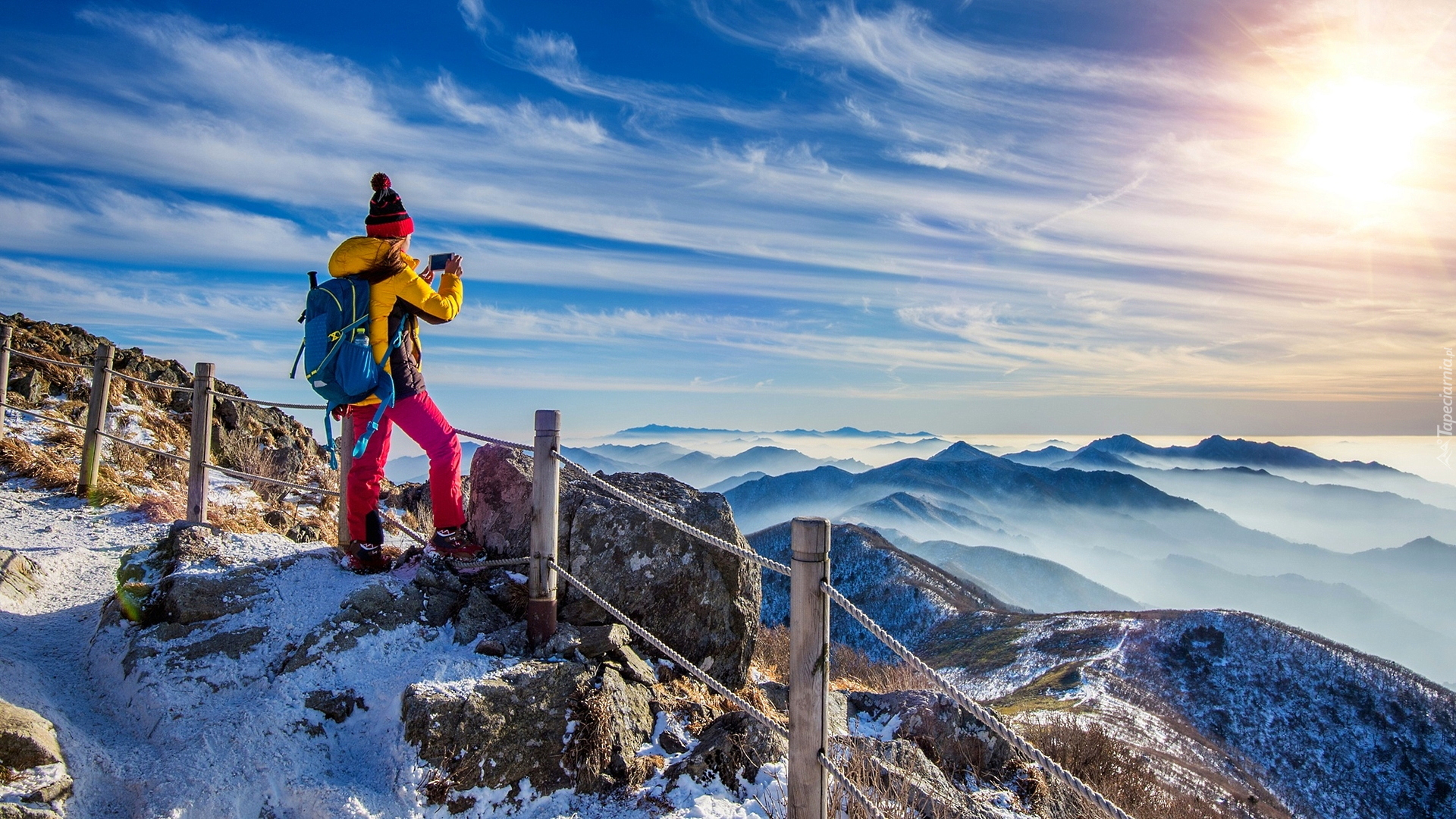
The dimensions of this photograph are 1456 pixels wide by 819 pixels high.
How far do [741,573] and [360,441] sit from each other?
3.00 metres

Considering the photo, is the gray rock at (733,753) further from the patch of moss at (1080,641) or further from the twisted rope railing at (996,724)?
the patch of moss at (1080,641)

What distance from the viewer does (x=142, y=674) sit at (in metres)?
4.46

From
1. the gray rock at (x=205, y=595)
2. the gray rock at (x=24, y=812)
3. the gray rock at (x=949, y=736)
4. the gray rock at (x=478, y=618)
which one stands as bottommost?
the gray rock at (x=949, y=736)

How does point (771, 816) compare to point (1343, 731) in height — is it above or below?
above

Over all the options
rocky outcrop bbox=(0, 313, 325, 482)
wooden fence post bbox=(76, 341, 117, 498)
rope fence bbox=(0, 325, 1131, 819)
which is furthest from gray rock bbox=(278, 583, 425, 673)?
rocky outcrop bbox=(0, 313, 325, 482)

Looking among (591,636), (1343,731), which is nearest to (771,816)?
(591,636)

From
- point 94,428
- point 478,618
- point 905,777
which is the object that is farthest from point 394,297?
point 94,428

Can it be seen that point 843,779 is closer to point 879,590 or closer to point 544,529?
point 544,529

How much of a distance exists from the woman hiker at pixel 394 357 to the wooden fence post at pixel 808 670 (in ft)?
10.6

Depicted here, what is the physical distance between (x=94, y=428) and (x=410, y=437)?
658cm

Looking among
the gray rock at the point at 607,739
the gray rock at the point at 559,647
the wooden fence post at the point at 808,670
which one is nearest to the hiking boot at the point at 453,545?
the gray rock at the point at 559,647

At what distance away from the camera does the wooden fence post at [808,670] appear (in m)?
3.27

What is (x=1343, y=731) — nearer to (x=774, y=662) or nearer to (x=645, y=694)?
(x=774, y=662)

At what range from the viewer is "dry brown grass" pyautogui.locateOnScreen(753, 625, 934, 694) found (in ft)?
26.6
